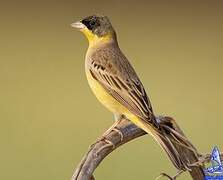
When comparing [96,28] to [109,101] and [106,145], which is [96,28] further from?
[106,145]

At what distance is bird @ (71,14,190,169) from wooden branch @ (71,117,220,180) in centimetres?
11

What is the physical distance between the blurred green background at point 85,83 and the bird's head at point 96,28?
1.31 metres

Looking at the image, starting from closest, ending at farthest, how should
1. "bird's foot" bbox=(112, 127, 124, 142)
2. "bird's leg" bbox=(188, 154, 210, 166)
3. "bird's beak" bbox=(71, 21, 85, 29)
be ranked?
"bird's leg" bbox=(188, 154, 210, 166) → "bird's foot" bbox=(112, 127, 124, 142) → "bird's beak" bbox=(71, 21, 85, 29)

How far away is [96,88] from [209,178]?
747 mm

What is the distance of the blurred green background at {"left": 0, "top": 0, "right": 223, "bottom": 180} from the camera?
4.79m

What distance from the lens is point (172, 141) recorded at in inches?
104

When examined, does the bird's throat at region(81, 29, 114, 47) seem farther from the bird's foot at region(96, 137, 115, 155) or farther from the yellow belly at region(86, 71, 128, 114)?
the bird's foot at region(96, 137, 115, 155)

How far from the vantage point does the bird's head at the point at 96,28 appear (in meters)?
3.32

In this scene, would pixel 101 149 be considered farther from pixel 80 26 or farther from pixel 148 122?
pixel 80 26

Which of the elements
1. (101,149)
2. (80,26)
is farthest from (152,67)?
(101,149)

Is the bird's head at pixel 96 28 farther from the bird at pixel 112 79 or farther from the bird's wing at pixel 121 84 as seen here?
the bird's wing at pixel 121 84

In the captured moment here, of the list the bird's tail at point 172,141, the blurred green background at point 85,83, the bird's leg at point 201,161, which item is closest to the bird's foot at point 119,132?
the bird's tail at point 172,141

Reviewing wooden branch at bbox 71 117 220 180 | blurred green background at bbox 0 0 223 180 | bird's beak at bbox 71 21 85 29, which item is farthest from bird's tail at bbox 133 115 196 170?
blurred green background at bbox 0 0 223 180

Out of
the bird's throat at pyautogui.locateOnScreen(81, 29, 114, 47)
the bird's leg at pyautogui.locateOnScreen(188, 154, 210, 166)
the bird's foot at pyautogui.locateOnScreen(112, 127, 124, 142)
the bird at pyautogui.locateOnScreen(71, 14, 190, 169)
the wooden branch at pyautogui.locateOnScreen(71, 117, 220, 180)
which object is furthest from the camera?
the bird's throat at pyautogui.locateOnScreen(81, 29, 114, 47)
